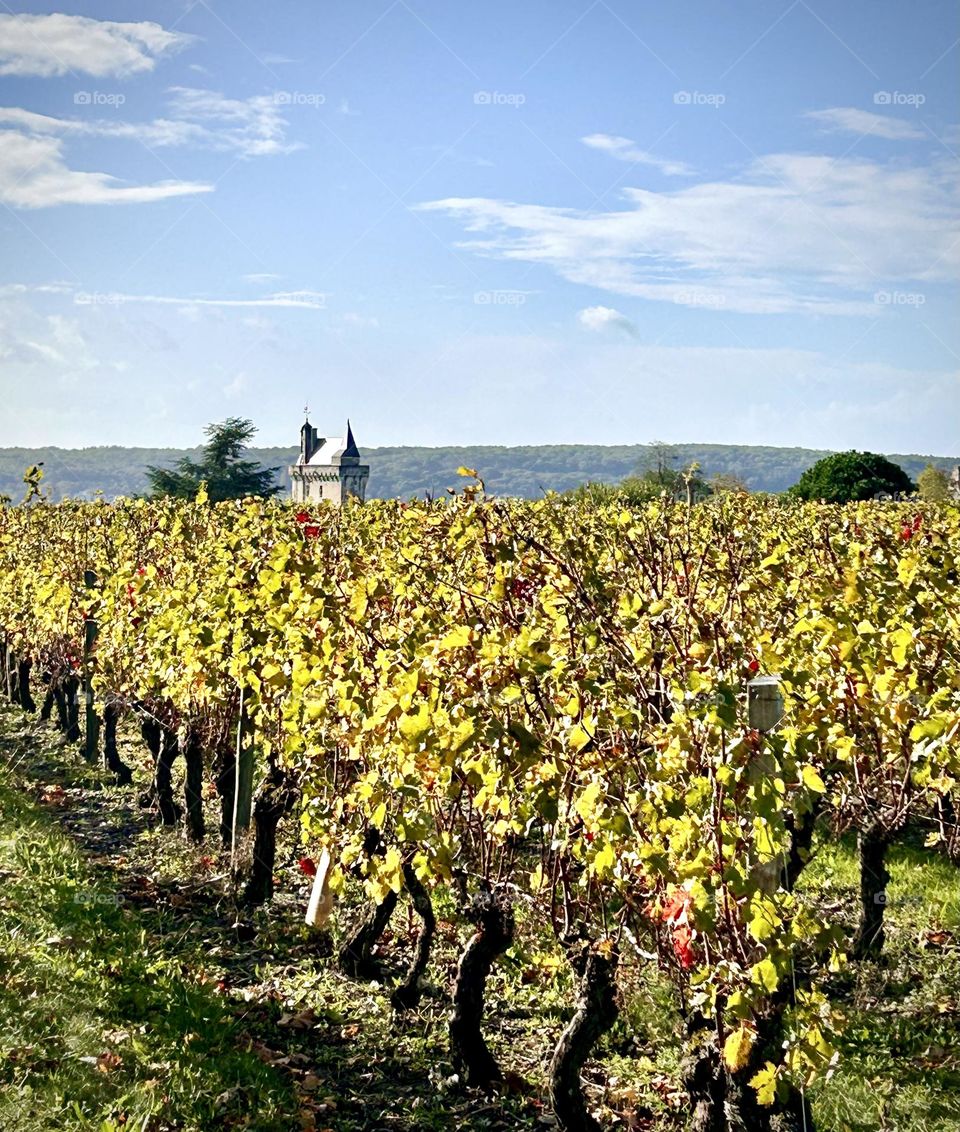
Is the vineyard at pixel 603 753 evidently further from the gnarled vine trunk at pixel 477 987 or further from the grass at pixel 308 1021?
the grass at pixel 308 1021

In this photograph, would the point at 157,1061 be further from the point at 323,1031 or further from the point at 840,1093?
the point at 840,1093

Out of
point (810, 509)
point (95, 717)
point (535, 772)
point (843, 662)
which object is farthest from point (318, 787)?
point (810, 509)

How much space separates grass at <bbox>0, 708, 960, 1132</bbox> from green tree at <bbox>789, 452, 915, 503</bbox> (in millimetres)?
43528

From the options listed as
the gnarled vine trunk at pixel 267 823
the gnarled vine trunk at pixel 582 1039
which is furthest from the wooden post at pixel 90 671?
the gnarled vine trunk at pixel 582 1039

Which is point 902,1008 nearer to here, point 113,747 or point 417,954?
point 417,954

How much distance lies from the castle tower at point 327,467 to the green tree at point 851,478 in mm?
49881

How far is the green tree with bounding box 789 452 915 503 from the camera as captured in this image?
162 ft

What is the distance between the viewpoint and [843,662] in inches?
210

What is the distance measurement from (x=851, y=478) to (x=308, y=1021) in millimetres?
48237

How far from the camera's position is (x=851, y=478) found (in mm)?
50719

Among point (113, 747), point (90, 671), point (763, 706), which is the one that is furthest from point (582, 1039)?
point (90, 671)

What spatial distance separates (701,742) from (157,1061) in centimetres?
265

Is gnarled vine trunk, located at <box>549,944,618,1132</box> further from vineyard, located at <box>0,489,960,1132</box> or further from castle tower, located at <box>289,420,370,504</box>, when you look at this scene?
castle tower, located at <box>289,420,370,504</box>

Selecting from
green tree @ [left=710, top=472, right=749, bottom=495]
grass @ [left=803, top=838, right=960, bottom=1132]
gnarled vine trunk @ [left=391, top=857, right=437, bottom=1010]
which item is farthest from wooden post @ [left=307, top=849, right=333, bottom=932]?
green tree @ [left=710, top=472, right=749, bottom=495]
